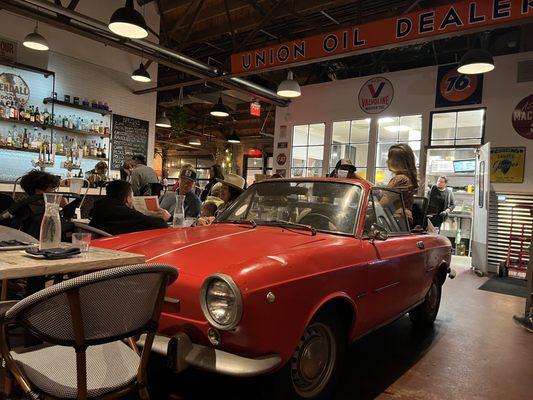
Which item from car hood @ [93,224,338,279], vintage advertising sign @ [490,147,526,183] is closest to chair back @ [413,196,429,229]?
car hood @ [93,224,338,279]

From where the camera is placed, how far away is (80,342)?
1.28m

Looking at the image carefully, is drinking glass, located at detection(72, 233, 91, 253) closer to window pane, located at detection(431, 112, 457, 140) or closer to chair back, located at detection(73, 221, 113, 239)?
chair back, located at detection(73, 221, 113, 239)

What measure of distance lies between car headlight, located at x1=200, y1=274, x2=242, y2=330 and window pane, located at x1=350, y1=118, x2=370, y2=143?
30.6 ft

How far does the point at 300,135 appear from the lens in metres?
11.9

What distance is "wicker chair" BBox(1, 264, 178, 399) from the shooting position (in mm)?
1245

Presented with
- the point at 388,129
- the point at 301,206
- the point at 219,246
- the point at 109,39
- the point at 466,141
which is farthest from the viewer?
the point at 388,129

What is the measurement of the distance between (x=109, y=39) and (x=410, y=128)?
6.89 meters

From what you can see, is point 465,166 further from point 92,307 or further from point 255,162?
point 255,162

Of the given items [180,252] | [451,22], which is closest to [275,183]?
[180,252]

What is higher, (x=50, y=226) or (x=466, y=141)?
(x=466, y=141)

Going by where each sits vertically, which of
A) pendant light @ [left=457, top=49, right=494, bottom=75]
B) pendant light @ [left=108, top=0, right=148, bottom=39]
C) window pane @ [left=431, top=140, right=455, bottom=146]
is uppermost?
pendant light @ [left=457, top=49, right=494, bottom=75]

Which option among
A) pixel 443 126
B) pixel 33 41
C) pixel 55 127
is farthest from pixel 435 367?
pixel 55 127

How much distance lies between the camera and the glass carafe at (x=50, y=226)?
1.91 meters

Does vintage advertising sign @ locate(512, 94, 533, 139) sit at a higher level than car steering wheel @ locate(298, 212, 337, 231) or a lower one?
higher
